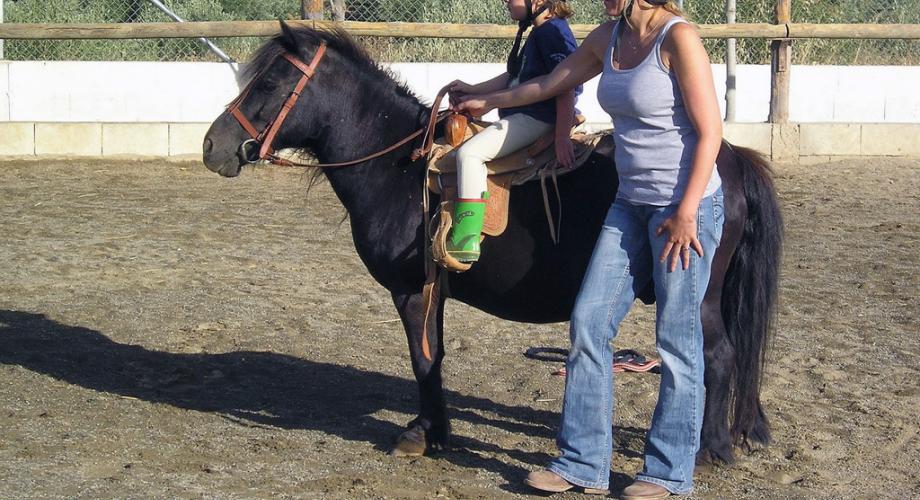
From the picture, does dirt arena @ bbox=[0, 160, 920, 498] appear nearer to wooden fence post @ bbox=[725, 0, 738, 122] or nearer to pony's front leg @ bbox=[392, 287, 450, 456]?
pony's front leg @ bbox=[392, 287, 450, 456]

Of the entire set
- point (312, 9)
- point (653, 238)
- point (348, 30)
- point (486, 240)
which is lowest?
point (486, 240)

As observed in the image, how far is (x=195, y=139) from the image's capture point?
42.4 feet

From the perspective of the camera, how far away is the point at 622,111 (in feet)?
13.1

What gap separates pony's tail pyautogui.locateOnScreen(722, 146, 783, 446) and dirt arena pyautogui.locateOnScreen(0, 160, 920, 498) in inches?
14.6

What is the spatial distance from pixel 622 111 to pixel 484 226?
2.96 feet

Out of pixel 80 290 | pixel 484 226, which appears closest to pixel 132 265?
pixel 80 290

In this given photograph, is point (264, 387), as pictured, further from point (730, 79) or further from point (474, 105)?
point (730, 79)

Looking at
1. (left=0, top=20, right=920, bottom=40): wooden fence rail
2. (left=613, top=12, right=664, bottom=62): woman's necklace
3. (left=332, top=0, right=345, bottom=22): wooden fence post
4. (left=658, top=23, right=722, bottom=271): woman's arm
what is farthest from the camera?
(left=332, top=0, right=345, bottom=22): wooden fence post

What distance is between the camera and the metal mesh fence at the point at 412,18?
1364 cm

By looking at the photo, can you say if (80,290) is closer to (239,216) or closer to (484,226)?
(239,216)

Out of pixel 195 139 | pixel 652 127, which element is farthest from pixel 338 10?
pixel 652 127

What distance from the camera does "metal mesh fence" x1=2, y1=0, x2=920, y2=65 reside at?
1364cm

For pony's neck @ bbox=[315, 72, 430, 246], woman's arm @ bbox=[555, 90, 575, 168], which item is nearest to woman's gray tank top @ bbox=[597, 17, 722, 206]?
woman's arm @ bbox=[555, 90, 575, 168]

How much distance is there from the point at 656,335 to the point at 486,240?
914 mm
